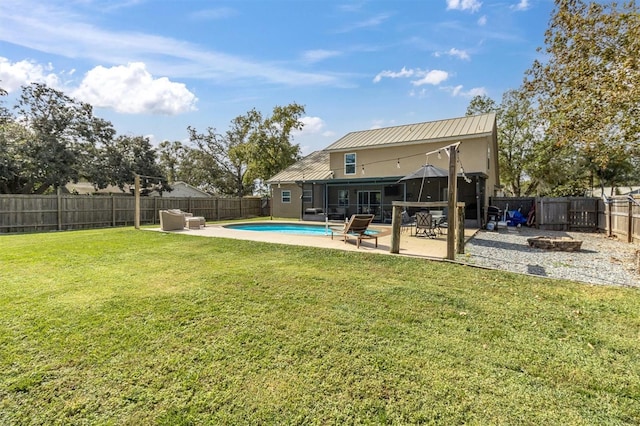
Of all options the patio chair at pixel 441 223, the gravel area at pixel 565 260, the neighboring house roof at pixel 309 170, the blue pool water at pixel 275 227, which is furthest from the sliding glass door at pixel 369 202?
the gravel area at pixel 565 260

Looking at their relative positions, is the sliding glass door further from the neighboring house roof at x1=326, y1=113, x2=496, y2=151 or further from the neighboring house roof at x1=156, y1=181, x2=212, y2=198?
the neighboring house roof at x1=156, y1=181, x2=212, y2=198

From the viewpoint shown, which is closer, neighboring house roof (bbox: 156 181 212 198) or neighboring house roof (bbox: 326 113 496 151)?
neighboring house roof (bbox: 326 113 496 151)

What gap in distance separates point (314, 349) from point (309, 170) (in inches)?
791

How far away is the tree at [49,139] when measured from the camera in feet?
60.4

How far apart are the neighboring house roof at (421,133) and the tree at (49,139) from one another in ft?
54.9

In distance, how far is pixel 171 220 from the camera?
12906 mm

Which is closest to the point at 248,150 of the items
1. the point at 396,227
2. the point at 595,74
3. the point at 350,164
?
the point at 350,164

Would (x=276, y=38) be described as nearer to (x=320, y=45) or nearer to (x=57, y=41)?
(x=320, y=45)

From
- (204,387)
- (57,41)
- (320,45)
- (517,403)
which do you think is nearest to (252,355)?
(204,387)

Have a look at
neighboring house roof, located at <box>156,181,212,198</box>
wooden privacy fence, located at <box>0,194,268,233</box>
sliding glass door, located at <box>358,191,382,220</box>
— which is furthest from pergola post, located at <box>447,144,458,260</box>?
neighboring house roof, located at <box>156,181,212,198</box>

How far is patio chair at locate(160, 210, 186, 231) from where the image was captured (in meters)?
12.8

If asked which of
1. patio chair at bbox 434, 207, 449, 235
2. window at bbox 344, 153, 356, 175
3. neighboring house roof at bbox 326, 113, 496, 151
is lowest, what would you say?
patio chair at bbox 434, 207, 449, 235

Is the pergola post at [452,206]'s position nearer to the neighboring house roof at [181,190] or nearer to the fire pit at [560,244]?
the fire pit at [560,244]

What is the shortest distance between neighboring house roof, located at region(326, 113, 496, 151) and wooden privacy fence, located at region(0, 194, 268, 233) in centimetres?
1026
